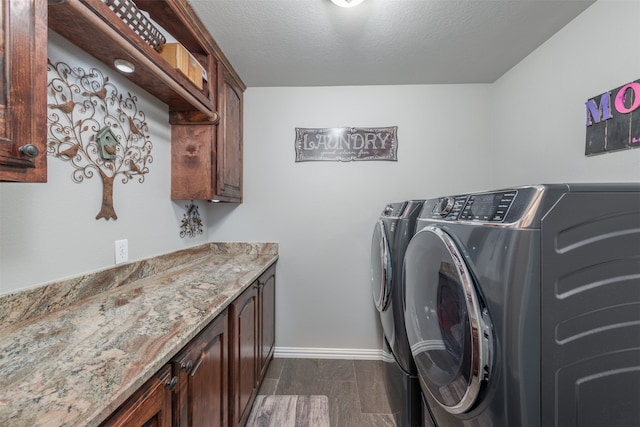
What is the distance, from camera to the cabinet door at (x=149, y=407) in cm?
57

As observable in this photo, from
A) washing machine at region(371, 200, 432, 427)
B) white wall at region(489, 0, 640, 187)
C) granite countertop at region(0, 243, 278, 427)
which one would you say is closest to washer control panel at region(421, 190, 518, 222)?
washing machine at region(371, 200, 432, 427)

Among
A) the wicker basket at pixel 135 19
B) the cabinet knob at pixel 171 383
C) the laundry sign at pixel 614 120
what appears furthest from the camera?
the laundry sign at pixel 614 120

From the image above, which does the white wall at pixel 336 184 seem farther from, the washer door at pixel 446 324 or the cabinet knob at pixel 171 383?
the cabinet knob at pixel 171 383

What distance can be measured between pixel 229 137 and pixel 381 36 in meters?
1.25

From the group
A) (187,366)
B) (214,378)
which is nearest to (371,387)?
(214,378)

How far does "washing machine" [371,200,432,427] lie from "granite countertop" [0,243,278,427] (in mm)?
800

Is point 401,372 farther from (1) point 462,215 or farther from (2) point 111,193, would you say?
(2) point 111,193

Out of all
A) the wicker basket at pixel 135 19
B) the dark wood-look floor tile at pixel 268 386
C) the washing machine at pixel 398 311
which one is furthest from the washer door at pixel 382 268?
the wicker basket at pixel 135 19

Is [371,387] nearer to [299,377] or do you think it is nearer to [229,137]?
[299,377]

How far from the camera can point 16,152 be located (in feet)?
1.97

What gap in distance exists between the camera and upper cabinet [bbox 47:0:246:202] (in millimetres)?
919

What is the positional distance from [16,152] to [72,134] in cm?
58

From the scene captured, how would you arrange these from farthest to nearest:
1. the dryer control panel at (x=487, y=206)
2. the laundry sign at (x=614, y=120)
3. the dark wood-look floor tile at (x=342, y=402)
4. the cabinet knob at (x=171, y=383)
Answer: the dark wood-look floor tile at (x=342, y=402) → the laundry sign at (x=614, y=120) → the cabinet knob at (x=171, y=383) → the dryer control panel at (x=487, y=206)

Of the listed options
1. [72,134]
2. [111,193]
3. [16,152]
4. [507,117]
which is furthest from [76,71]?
[507,117]
